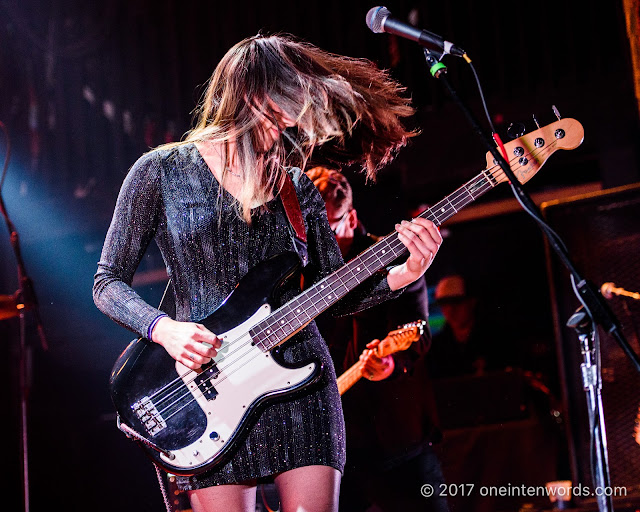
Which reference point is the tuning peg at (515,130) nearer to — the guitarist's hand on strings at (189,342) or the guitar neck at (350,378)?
the guitarist's hand on strings at (189,342)

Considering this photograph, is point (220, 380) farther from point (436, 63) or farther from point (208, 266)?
point (436, 63)

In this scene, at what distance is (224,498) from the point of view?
188cm

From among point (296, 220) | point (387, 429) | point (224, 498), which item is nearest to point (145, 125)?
point (387, 429)

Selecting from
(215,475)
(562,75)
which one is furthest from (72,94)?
(215,475)

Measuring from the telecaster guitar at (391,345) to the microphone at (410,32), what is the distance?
1.67 metres

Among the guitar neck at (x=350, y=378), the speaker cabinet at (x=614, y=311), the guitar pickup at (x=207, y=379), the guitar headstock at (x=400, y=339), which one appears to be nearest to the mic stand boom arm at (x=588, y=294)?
the guitar pickup at (x=207, y=379)

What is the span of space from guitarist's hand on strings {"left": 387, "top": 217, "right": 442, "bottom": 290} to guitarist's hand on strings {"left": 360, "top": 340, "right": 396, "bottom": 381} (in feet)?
3.82

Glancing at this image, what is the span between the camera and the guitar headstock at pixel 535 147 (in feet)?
7.19

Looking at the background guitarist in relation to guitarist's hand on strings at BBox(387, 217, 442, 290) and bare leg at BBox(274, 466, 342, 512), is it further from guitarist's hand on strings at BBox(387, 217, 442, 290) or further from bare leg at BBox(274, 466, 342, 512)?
bare leg at BBox(274, 466, 342, 512)

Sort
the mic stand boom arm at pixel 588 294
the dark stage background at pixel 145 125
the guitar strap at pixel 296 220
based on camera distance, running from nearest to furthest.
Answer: the mic stand boom arm at pixel 588 294 → the guitar strap at pixel 296 220 → the dark stage background at pixel 145 125

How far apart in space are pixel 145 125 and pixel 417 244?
3.10 m

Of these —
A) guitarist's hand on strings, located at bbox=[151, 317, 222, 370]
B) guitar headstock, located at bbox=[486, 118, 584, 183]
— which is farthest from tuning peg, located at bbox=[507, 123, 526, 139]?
guitarist's hand on strings, located at bbox=[151, 317, 222, 370]

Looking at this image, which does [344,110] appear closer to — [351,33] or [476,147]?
[351,33]

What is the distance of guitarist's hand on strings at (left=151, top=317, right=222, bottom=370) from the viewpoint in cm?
185
